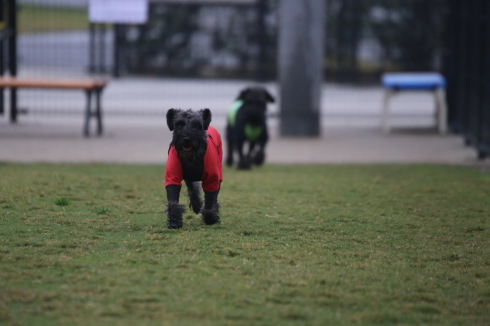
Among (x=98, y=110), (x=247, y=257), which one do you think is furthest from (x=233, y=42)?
(x=247, y=257)

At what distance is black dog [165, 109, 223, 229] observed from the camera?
5844 millimetres

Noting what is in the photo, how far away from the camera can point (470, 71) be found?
12648mm

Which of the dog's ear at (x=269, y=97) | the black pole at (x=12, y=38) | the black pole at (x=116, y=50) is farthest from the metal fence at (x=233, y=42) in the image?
the dog's ear at (x=269, y=97)

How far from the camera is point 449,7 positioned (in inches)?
564

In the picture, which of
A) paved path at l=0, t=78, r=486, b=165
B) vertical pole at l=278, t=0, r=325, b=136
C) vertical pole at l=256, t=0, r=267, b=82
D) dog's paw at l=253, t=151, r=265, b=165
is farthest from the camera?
vertical pole at l=256, t=0, r=267, b=82

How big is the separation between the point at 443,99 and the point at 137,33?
21.6ft

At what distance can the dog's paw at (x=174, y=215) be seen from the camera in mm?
5957

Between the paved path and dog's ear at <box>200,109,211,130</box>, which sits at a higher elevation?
dog's ear at <box>200,109,211,130</box>

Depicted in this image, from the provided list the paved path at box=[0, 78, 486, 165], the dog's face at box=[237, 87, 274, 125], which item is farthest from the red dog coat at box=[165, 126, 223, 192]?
the paved path at box=[0, 78, 486, 165]

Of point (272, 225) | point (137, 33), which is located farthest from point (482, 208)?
point (137, 33)

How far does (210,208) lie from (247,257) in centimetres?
101

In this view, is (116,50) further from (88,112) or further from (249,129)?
(249,129)

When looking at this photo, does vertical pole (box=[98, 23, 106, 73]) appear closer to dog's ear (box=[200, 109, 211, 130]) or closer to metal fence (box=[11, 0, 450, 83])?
metal fence (box=[11, 0, 450, 83])

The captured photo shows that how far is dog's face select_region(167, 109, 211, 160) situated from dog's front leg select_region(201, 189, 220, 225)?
15.6 inches
